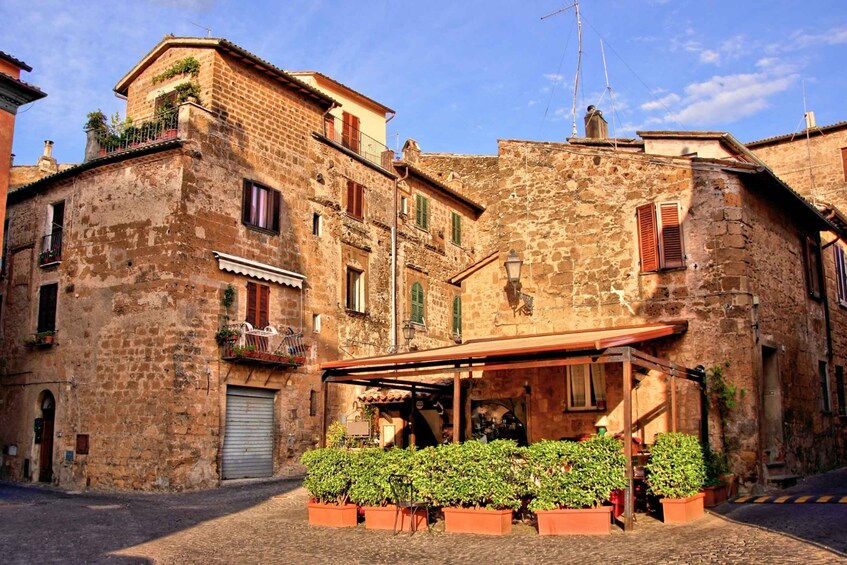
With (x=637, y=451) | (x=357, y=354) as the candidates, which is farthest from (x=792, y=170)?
(x=637, y=451)

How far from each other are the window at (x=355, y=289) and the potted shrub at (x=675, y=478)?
14580 millimetres

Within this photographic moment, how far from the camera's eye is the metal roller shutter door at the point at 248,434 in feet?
65.5

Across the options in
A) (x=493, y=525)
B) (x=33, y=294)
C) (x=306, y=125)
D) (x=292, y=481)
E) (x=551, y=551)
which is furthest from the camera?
(x=306, y=125)

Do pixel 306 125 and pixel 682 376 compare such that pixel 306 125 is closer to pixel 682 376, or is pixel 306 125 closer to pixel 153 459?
pixel 153 459

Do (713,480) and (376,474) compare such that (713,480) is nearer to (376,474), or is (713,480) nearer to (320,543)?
(376,474)

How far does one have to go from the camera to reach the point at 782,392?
52.3 feet

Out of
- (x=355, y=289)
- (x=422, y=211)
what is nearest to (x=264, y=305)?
(x=355, y=289)

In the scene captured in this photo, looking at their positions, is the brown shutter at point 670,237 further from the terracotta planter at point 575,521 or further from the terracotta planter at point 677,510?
the terracotta planter at point 575,521

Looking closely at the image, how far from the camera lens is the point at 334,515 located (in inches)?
481

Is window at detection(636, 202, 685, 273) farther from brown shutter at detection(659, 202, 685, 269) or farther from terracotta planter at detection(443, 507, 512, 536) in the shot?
terracotta planter at detection(443, 507, 512, 536)

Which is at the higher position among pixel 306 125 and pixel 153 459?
pixel 306 125

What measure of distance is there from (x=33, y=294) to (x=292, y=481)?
32.5 ft

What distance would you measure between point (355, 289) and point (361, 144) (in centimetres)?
618

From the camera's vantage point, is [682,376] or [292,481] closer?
[682,376]
